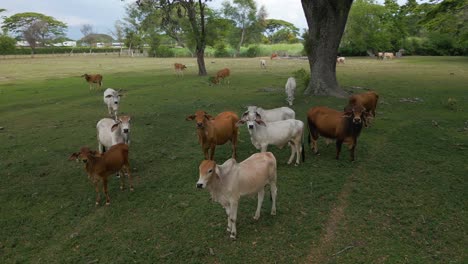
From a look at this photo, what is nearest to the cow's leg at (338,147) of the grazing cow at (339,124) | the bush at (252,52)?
the grazing cow at (339,124)

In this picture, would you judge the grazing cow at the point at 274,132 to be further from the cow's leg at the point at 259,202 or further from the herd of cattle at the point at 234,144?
the cow's leg at the point at 259,202

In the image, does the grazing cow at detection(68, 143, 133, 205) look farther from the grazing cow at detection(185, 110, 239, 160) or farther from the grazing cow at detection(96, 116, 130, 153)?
the grazing cow at detection(185, 110, 239, 160)

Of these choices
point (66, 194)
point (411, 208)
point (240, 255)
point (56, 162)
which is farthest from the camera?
point (56, 162)

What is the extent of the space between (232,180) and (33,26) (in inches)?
4971

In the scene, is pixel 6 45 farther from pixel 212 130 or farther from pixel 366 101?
pixel 366 101

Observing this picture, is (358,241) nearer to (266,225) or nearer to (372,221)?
(372,221)

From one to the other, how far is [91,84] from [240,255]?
22.2 metres

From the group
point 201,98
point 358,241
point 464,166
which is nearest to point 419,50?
point 201,98

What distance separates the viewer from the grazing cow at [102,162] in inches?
245

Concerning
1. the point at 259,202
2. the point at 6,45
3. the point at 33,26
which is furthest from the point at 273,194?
the point at 33,26

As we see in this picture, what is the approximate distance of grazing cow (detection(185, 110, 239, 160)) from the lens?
7747 mm

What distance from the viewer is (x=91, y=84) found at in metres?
23.8

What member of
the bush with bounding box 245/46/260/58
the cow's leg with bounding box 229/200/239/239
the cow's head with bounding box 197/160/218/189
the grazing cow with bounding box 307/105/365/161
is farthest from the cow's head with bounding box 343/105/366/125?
the bush with bounding box 245/46/260/58

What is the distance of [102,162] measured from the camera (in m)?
6.49
